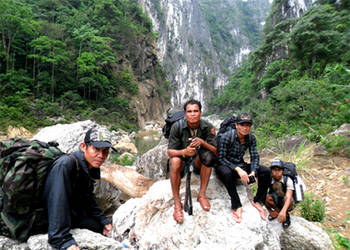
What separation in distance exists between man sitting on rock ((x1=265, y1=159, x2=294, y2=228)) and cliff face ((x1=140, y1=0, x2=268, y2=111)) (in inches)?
1700

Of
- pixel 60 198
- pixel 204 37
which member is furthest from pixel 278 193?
pixel 204 37

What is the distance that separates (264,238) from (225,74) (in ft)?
242

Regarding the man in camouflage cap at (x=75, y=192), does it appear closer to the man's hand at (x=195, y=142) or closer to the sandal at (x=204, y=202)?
the man's hand at (x=195, y=142)

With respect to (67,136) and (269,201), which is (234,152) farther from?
(67,136)

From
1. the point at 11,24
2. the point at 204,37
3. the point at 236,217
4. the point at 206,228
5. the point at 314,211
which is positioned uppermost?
the point at 204,37

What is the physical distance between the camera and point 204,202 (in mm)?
2260

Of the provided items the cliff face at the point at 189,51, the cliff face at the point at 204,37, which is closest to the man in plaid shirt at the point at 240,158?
the cliff face at the point at 204,37

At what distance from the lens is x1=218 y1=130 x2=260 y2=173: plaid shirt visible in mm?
2452

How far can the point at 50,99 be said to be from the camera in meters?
17.9

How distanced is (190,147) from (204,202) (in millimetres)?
664

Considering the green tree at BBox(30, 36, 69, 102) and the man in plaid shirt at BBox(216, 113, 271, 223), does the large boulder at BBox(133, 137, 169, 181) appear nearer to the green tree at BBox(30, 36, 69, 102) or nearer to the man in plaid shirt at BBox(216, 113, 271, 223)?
the man in plaid shirt at BBox(216, 113, 271, 223)

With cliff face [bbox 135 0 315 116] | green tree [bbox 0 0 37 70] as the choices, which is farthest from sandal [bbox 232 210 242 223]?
cliff face [bbox 135 0 315 116]

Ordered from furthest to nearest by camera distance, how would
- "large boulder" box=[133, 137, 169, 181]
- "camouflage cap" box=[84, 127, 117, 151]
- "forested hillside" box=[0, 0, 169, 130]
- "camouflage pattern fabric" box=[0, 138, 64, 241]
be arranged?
"forested hillside" box=[0, 0, 169, 130]
"large boulder" box=[133, 137, 169, 181]
"camouflage cap" box=[84, 127, 117, 151]
"camouflage pattern fabric" box=[0, 138, 64, 241]

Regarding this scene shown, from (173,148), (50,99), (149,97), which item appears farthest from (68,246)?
(149,97)
